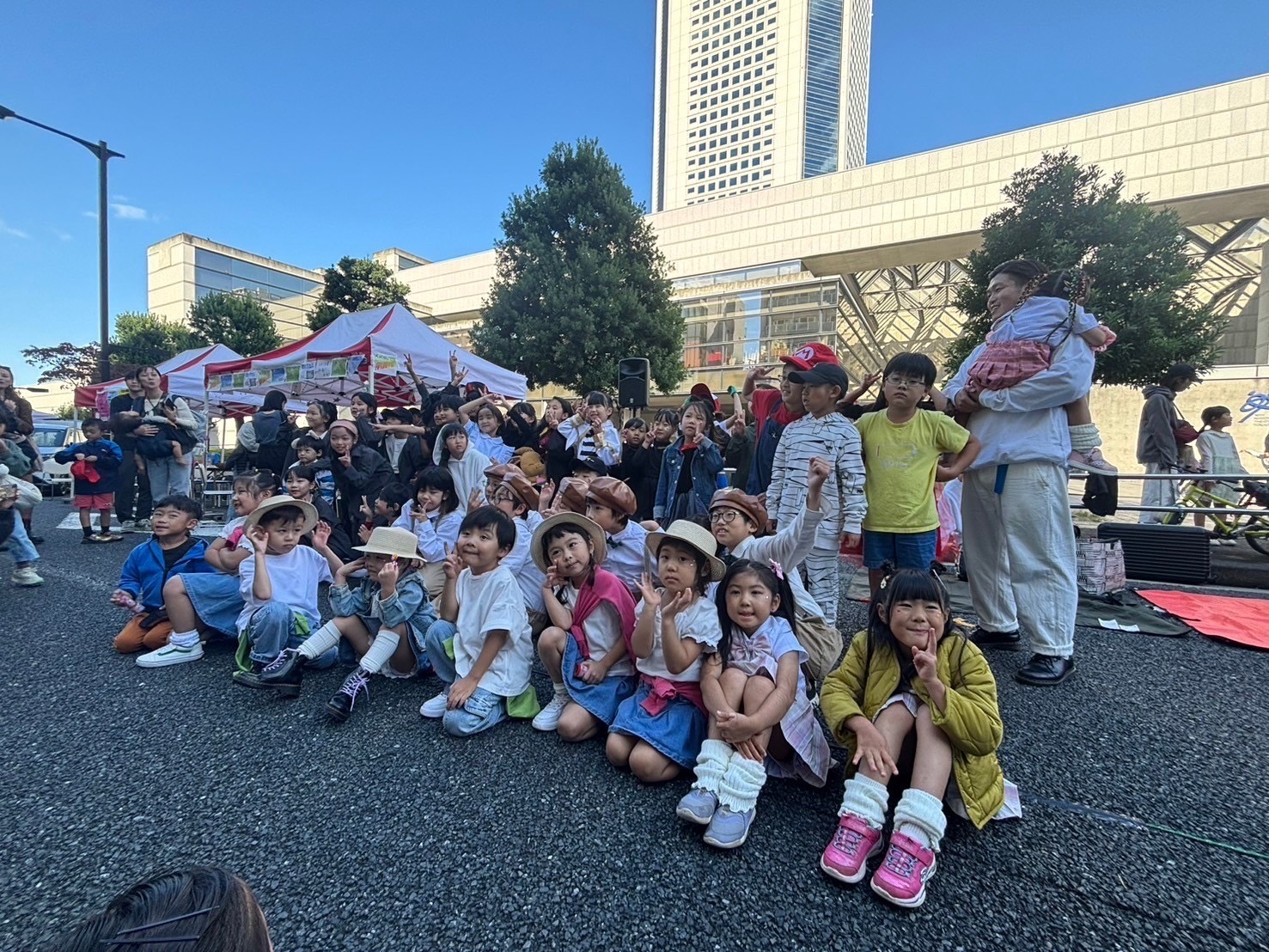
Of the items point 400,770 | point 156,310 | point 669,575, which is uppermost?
point 156,310

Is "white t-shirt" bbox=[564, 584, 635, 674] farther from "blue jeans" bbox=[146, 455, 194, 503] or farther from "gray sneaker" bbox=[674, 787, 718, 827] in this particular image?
"blue jeans" bbox=[146, 455, 194, 503]

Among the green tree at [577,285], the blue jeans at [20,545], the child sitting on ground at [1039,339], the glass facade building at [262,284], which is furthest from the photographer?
the glass facade building at [262,284]

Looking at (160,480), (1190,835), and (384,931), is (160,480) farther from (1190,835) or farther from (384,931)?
(1190,835)

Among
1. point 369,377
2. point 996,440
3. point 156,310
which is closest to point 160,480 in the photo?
point 369,377

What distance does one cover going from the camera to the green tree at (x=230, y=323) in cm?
2220

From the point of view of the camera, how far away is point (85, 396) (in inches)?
594

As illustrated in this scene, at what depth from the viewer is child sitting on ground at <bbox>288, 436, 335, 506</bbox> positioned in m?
4.80

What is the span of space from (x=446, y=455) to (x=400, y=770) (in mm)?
2982

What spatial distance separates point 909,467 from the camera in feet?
9.44

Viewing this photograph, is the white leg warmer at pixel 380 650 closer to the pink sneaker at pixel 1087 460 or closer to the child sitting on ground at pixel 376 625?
the child sitting on ground at pixel 376 625

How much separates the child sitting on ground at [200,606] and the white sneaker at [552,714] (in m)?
2.10

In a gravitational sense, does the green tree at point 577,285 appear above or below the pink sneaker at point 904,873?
above

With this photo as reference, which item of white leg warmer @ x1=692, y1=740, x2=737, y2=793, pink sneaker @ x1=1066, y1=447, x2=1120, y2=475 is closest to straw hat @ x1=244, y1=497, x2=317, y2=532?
white leg warmer @ x1=692, y1=740, x2=737, y2=793

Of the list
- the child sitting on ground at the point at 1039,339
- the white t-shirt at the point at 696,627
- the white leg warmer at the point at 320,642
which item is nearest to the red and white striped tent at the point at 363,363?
the white leg warmer at the point at 320,642
